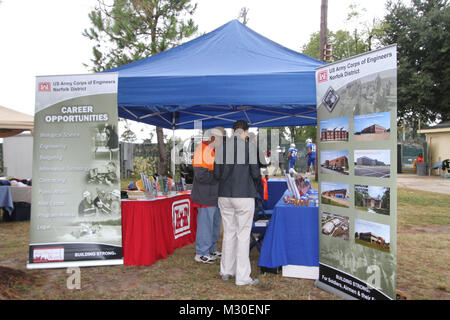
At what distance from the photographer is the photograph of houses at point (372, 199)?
277 cm

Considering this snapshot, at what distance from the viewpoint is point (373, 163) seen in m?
2.86

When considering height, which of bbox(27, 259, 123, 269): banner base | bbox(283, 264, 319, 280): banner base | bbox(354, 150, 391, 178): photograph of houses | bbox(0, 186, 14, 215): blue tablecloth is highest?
bbox(354, 150, 391, 178): photograph of houses

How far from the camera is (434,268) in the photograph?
4227mm

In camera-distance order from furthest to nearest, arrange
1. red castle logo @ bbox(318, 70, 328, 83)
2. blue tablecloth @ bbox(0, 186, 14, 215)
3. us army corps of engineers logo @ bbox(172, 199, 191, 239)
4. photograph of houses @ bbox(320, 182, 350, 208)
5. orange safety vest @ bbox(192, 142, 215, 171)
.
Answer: blue tablecloth @ bbox(0, 186, 14, 215)
us army corps of engineers logo @ bbox(172, 199, 191, 239)
orange safety vest @ bbox(192, 142, 215, 171)
red castle logo @ bbox(318, 70, 328, 83)
photograph of houses @ bbox(320, 182, 350, 208)

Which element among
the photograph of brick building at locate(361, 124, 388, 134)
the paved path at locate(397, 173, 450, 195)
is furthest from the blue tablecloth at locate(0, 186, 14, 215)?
the paved path at locate(397, 173, 450, 195)

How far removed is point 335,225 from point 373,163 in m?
0.71

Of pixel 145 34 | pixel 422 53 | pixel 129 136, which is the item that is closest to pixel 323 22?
pixel 145 34

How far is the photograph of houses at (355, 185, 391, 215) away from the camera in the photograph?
2768 mm

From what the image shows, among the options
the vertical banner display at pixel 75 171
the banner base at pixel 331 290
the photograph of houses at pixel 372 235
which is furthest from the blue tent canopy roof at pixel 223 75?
the banner base at pixel 331 290

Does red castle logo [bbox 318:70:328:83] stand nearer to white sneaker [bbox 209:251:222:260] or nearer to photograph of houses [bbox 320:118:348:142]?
photograph of houses [bbox 320:118:348:142]

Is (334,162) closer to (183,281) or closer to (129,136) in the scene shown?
(183,281)

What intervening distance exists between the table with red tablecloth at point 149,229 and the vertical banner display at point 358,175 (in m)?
1.95

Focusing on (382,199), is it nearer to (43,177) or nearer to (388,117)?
(388,117)
